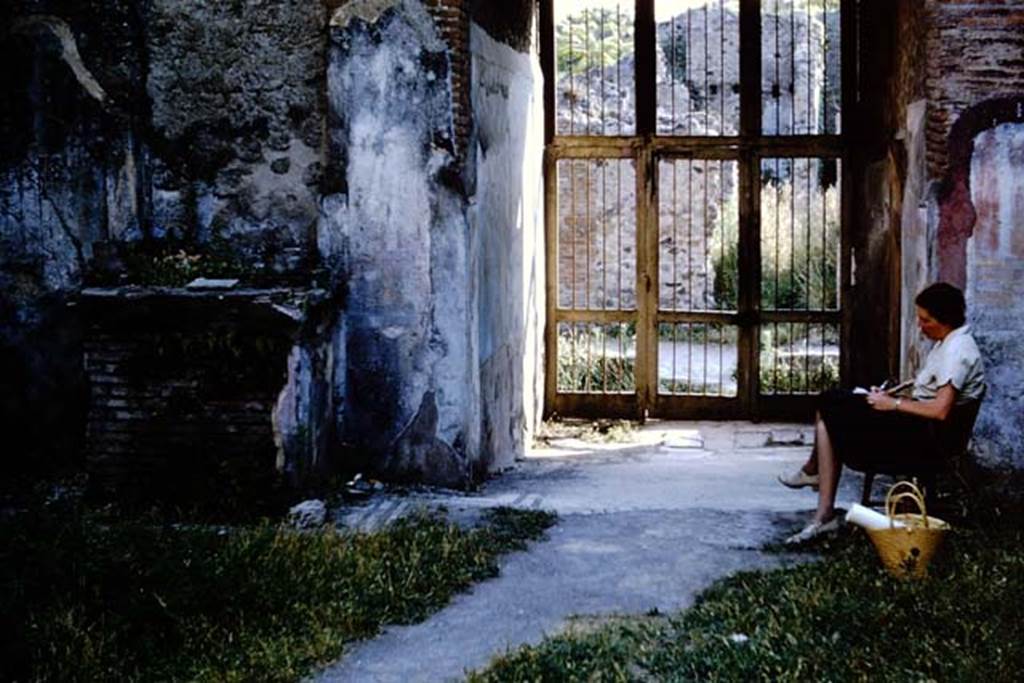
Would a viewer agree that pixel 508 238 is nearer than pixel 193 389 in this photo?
No

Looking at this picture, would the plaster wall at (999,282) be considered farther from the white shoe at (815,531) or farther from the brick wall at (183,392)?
the brick wall at (183,392)

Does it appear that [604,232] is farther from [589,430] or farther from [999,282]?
[999,282]

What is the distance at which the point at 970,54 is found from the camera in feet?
24.7

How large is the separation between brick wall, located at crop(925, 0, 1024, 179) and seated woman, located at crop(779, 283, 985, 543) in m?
1.66

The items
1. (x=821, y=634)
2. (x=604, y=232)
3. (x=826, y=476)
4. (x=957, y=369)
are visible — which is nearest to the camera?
(x=821, y=634)

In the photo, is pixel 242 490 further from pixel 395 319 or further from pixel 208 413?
pixel 395 319

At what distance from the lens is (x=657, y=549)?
20.9 feet

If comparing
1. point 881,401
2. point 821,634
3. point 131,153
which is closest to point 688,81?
point 131,153

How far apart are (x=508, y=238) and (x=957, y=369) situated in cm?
401

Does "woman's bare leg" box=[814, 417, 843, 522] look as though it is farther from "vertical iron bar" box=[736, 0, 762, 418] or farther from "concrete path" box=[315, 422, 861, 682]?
"vertical iron bar" box=[736, 0, 762, 418]

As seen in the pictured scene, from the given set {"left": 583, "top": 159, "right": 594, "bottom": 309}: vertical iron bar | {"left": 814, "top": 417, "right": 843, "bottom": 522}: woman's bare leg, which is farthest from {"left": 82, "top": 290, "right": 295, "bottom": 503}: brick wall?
{"left": 583, "top": 159, "right": 594, "bottom": 309}: vertical iron bar

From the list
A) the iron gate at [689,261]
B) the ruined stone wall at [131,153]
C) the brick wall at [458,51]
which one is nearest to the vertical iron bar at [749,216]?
the iron gate at [689,261]

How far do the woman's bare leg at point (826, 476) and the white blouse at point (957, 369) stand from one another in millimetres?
535

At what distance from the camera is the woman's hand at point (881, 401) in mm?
6254
